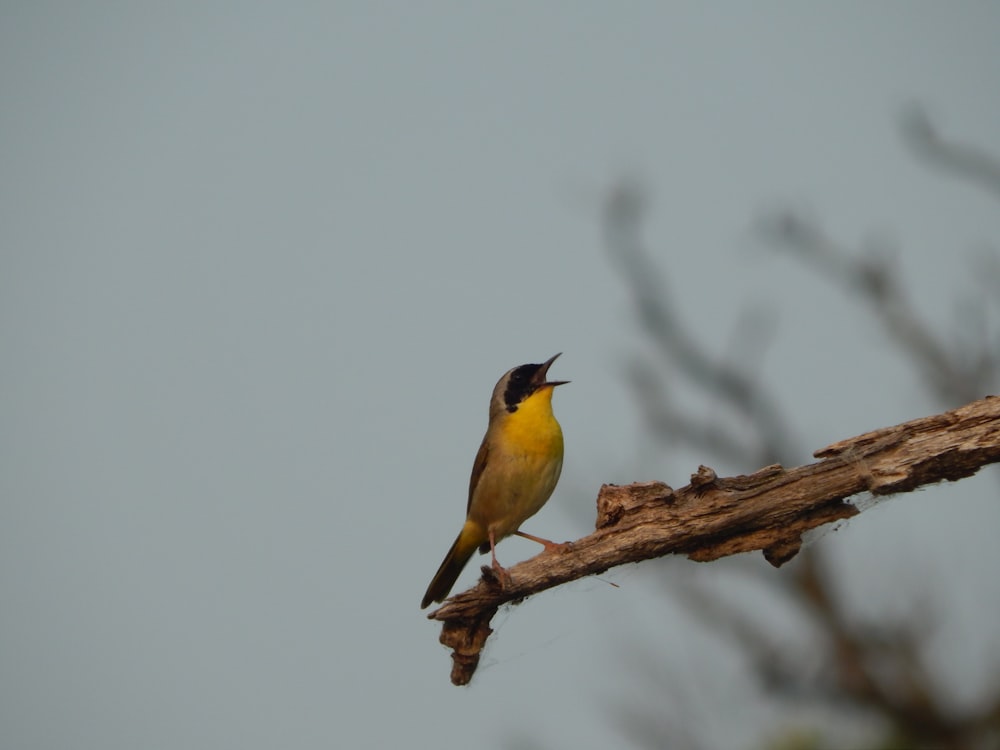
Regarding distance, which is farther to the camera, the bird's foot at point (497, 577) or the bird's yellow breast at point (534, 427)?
the bird's yellow breast at point (534, 427)

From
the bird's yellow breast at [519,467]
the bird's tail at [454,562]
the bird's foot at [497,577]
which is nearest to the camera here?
the bird's foot at [497,577]

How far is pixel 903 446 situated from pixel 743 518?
89cm

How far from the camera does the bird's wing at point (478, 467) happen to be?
8914 millimetres

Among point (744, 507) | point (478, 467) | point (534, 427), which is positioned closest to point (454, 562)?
point (478, 467)

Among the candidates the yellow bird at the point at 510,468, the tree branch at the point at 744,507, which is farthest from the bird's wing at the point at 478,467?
the tree branch at the point at 744,507

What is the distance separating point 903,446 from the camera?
5.30 metres

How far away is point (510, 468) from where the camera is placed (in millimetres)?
8516

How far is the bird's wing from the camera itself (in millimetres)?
8914

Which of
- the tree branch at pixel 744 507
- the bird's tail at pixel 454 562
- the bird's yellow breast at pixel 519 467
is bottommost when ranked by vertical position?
the tree branch at pixel 744 507

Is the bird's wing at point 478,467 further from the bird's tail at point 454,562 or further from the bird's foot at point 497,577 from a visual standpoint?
the bird's foot at point 497,577

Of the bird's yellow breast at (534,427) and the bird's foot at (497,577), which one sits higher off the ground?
the bird's yellow breast at (534,427)

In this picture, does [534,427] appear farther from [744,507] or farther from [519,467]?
[744,507]

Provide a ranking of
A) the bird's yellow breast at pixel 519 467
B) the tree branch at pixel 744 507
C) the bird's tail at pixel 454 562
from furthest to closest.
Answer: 1. the bird's tail at pixel 454 562
2. the bird's yellow breast at pixel 519 467
3. the tree branch at pixel 744 507

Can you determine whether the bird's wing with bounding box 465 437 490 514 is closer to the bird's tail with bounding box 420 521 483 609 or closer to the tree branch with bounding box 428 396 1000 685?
the bird's tail with bounding box 420 521 483 609
